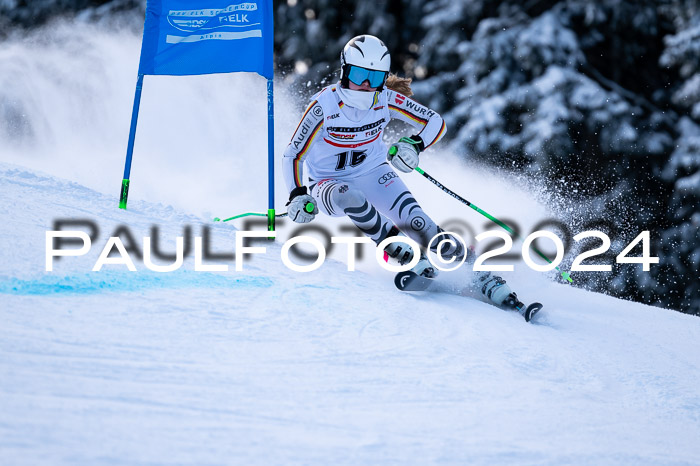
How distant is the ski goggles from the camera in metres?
4.09

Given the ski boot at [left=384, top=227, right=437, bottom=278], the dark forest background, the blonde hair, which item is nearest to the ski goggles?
the blonde hair

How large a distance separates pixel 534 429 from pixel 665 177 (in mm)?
8352

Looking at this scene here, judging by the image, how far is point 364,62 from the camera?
407cm

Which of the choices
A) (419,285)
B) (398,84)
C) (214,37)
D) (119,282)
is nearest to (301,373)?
(119,282)

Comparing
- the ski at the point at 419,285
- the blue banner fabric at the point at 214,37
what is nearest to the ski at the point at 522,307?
the ski at the point at 419,285

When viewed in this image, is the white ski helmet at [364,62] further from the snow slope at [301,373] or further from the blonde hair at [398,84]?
the snow slope at [301,373]

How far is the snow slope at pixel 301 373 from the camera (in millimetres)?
2350

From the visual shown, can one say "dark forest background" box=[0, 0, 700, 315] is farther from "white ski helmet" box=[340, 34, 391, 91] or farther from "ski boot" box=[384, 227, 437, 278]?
"white ski helmet" box=[340, 34, 391, 91]

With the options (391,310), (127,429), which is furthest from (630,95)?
(127,429)

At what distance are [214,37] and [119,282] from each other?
1.96 meters

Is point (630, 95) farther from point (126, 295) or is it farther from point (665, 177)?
point (126, 295)

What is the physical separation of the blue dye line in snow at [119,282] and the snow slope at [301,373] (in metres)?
0.01

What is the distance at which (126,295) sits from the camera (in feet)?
11.2

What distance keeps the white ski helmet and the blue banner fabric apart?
0.89m
